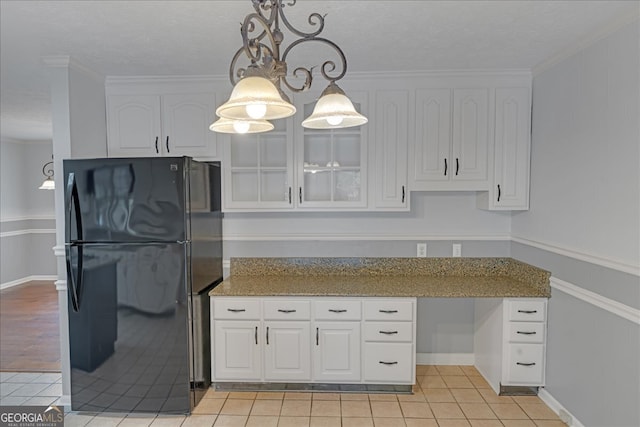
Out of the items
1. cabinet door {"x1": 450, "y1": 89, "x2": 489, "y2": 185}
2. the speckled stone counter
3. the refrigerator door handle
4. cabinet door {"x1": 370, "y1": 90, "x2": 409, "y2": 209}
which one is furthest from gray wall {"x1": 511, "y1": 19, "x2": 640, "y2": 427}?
the refrigerator door handle

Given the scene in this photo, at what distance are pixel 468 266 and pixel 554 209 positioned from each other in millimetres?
823

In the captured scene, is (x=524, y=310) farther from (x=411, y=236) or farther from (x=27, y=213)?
(x=27, y=213)

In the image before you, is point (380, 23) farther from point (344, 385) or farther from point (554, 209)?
point (344, 385)

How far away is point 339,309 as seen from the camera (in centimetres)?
271

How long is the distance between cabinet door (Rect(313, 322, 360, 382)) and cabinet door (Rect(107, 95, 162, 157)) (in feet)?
6.13

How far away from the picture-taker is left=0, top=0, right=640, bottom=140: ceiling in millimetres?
1896

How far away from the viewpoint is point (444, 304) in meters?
3.25

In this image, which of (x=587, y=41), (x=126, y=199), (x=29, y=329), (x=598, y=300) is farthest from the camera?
(x=29, y=329)

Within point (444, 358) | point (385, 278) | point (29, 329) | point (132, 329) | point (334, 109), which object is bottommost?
point (29, 329)

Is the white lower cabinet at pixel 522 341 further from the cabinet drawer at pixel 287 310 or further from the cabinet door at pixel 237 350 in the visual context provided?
the cabinet door at pixel 237 350

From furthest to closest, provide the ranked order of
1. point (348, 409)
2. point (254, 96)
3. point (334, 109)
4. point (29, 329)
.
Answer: point (29, 329) → point (348, 409) → point (334, 109) → point (254, 96)

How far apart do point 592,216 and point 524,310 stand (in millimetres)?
802

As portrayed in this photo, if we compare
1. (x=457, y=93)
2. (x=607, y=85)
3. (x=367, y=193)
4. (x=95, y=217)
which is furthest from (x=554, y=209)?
(x=95, y=217)

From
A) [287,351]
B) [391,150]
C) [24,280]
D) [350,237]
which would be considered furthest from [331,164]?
[24,280]
